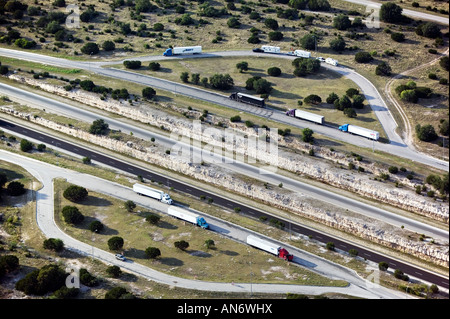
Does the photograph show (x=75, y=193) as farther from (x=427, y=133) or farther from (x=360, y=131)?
(x=427, y=133)

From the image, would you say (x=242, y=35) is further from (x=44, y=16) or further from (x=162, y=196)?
(x=162, y=196)

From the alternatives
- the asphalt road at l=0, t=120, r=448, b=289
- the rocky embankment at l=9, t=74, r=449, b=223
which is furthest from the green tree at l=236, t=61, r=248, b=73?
the asphalt road at l=0, t=120, r=448, b=289

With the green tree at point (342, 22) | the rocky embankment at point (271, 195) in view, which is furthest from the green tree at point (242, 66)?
the rocky embankment at point (271, 195)

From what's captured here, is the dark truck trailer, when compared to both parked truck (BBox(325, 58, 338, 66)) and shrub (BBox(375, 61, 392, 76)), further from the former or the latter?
shrub (BBox(375, 61, 392, 76))

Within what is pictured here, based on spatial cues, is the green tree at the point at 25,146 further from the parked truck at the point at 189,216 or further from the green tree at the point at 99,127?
the parked truck at the point at 189,216

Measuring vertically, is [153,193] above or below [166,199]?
above

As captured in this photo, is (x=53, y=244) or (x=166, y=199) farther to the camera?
(x=166, y=199)

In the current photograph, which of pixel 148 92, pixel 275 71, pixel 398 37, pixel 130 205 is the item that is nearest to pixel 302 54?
pixel 275 71
